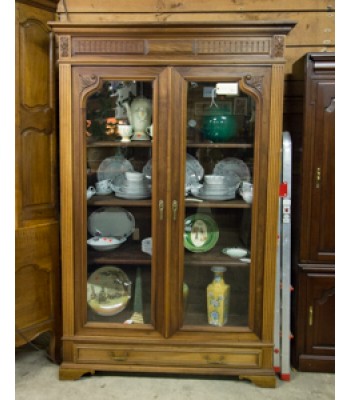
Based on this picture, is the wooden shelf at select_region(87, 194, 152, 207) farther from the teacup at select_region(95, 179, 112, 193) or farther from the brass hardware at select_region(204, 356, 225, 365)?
the brass hardware at select_region(204, 356, 225, 365)

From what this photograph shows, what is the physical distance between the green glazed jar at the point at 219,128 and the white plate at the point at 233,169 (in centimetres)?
12

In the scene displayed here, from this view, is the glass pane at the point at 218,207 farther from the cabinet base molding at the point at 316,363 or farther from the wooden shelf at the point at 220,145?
the cabinet base molding at the point at 316,363

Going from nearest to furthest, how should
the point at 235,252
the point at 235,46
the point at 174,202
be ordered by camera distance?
the point at 235,46, the point at 174,202, the point at 235,252

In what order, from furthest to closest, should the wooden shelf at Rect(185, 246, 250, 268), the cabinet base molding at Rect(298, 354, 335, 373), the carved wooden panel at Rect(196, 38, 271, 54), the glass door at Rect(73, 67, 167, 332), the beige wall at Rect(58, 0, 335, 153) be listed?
the beige wall at Rect(58, 0, 335, 153) → the cabinet base molding at Rect(298, 354, 335, 373) → the wooden shelf at Rect(185, 246, 250, 268) → the glass door at Rect(73, 67, 167, 332) → the carved wooden panel at Rect(196, 38, 271, 54)

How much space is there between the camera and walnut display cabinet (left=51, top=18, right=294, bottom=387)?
2.15 meters

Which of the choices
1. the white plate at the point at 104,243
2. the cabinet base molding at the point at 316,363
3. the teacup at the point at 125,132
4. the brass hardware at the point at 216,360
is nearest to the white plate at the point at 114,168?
the teacup at the point at 125,132

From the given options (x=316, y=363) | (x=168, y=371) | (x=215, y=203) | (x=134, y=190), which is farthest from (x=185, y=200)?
(x=316, y=363)

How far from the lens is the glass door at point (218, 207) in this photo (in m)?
2.24

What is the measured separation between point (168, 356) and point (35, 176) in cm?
121

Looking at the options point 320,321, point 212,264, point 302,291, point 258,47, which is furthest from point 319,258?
point 258,47

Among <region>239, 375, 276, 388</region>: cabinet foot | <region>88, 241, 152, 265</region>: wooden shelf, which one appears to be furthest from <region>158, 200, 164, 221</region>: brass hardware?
<region>239, 375, 276, 388</region>: cabinet foot

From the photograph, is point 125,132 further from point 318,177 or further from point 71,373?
point 71,373

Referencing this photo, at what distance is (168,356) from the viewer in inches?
91.0

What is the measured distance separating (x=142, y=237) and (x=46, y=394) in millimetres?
942
